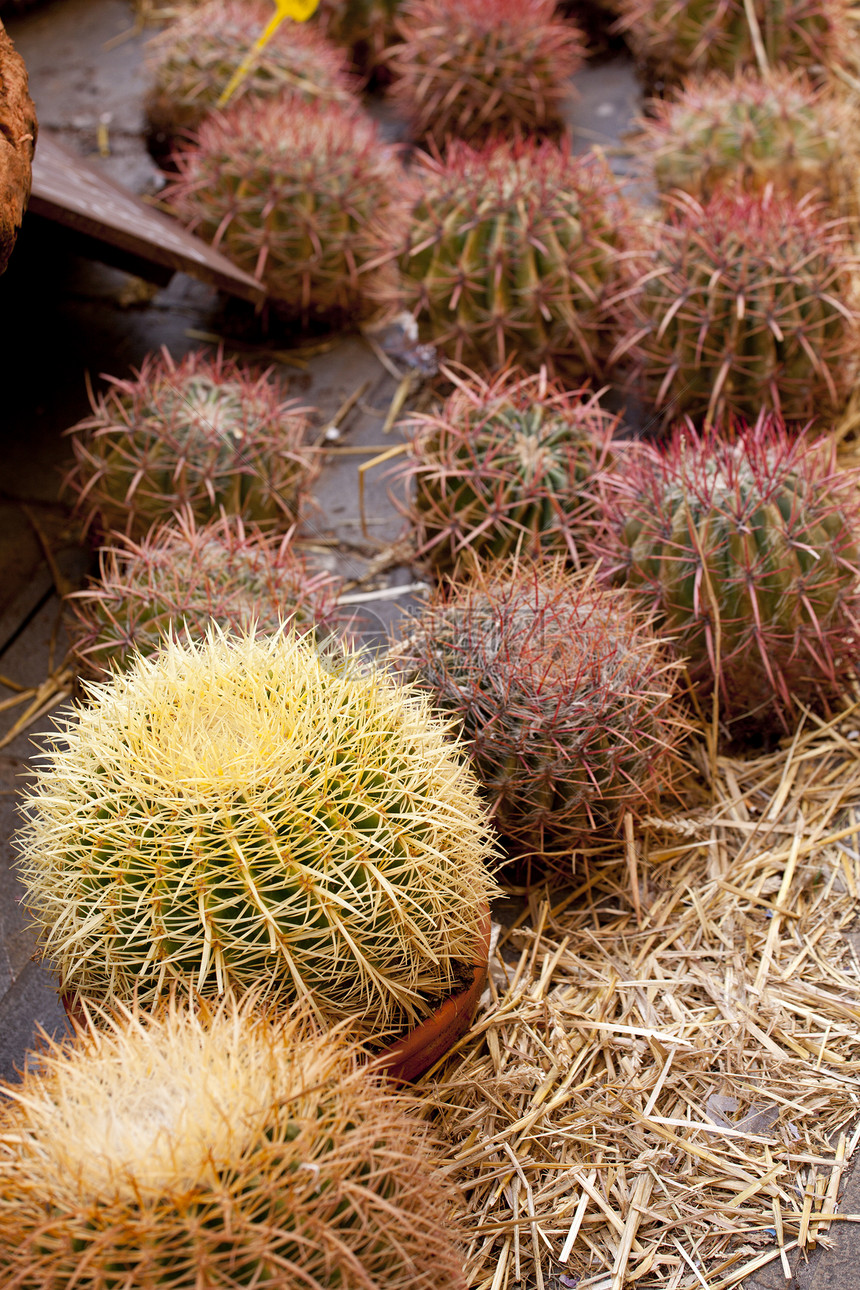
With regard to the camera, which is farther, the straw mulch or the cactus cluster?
the cactus cluster

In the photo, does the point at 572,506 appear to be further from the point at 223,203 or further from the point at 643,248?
the point at 223,203

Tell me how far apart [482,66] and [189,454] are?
2443mm

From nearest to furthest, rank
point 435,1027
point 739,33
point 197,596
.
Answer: point 435,1027 < point 197,596 < point 739,33

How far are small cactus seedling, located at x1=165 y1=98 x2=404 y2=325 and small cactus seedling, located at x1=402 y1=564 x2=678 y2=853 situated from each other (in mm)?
1696

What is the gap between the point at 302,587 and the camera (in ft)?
7.21

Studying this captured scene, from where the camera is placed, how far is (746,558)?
2148 mm

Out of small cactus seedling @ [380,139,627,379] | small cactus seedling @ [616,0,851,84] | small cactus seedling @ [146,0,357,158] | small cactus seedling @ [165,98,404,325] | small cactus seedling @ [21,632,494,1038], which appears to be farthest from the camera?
small cactus seedling @ [616,0,851,84]

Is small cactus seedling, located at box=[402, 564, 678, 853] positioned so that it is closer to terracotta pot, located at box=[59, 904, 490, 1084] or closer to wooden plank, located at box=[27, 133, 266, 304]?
terracotta pot, located at box=[59, 904, 490, 1084]

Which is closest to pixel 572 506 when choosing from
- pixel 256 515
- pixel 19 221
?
pixel 256 515

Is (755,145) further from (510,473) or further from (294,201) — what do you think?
(510,473)

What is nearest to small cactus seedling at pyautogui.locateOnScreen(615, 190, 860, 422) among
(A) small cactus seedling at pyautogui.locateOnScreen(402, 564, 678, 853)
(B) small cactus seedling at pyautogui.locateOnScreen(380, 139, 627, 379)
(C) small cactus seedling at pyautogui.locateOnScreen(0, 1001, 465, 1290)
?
(B) small cactus seedling at pyautogui.locateOnScreen(380, 139, 627, 379)

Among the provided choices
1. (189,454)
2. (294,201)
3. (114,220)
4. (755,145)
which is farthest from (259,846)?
(755,145)

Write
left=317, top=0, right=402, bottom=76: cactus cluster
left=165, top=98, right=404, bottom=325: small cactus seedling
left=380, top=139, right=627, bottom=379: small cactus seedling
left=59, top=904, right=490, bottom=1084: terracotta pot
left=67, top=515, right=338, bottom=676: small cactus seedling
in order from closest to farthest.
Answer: left=59, top=904, right=490, bottom=1084: terracotta pot, left=67, top=515, right=338, bottom=676: small cactus seedling, left=380, top=139, right=627, bottom=379: small cactus seedling, left=165, top=98, right=404, bottom=325: small cactus seedling, left=317, top=0, right=402, bottom=76: cactus cluster

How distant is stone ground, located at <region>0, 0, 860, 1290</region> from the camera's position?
2451 mm
